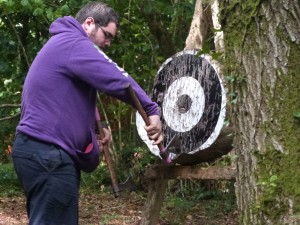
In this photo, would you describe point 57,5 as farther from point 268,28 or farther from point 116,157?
point 268,28

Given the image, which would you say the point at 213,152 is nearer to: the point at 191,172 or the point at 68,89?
the point at 191,172

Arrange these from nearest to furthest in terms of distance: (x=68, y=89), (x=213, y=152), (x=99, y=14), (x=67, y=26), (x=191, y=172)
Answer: (x=68, y=89) < (x=67, y=26) < (x=99, y=14) < (x=213, y=152) < (x=191, y=172)

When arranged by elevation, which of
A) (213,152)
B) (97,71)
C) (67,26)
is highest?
(67,26)

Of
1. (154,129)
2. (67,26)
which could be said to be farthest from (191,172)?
(67,26)

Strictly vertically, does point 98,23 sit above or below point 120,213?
above

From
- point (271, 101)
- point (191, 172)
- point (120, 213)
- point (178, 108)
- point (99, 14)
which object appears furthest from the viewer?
point (120, 213)

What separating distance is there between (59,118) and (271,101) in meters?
0.97

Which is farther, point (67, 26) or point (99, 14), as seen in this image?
point (99, 14)

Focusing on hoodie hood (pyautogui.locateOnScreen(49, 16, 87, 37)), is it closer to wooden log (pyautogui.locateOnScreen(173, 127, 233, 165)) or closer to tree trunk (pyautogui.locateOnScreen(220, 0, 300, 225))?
tree trunk (pyautogui.locateOnScreen(220, 0, 300, 225))

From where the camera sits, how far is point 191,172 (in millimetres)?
5715

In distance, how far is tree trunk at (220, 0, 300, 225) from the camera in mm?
2953

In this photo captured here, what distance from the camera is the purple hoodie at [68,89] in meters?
3.03

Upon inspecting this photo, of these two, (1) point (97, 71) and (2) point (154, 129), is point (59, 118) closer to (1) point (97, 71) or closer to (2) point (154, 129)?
(1) point (97, 71)

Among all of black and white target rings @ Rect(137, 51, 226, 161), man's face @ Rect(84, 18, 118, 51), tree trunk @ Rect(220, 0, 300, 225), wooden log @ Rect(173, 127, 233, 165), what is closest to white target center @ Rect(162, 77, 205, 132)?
black and white target rings @ Rect(137, 51, 226, 161)
